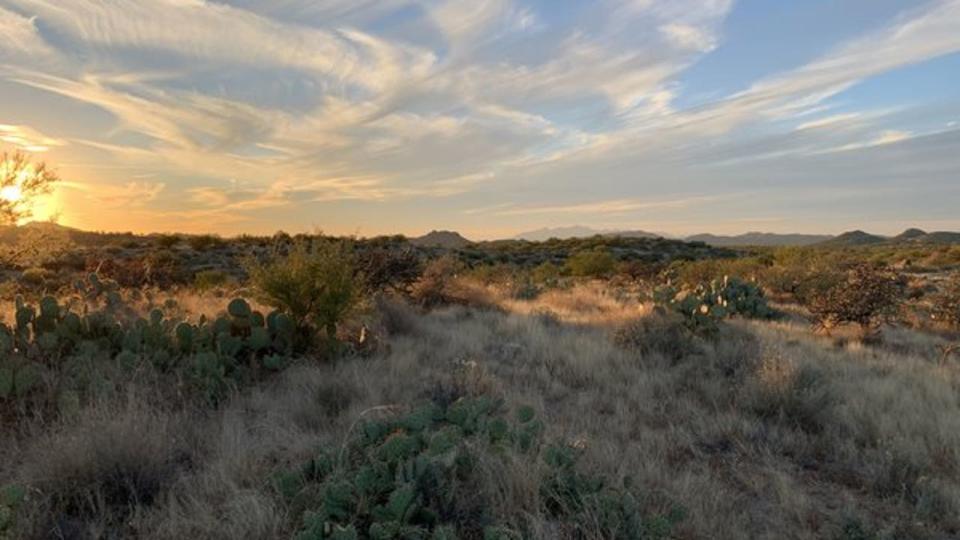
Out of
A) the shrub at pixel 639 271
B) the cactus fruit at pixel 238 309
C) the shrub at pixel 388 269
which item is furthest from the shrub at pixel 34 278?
the shrub at pixel 639 271

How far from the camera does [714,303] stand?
12.2 meters

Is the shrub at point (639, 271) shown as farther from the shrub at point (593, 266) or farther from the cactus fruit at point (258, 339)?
the cactus fruit at point (258, 339)

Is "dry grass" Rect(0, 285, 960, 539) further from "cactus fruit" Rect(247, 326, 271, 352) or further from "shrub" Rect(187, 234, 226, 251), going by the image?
"shrub" Rect(187, 234, 226, 251)

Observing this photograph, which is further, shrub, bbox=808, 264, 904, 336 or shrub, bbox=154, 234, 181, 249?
shrub, bbox=154, 234, 181, 249

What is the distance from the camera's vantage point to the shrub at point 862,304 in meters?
11.3

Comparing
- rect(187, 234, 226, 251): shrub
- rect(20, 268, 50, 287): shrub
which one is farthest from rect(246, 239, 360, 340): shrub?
rect(187, 234, 226, 251): shrub

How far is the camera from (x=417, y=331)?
Result: 34.1ft

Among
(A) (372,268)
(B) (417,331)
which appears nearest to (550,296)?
(A) (372,268)

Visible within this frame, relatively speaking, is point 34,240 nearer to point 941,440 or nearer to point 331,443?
point 331,443

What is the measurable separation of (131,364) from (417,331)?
469 cm

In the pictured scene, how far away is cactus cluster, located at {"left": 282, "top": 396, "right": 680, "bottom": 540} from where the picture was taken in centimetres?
347

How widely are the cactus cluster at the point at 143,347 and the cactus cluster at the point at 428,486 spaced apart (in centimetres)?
266

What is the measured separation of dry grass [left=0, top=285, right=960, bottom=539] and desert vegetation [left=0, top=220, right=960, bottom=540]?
0.02 metres

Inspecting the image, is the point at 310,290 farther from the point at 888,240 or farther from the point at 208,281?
the point at 888,240
